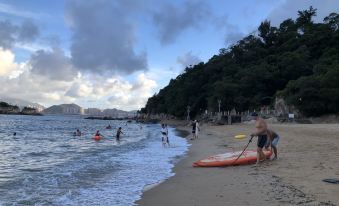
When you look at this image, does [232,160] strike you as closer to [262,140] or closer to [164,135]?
[262,140]

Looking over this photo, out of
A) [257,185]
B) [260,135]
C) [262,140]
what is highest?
[260,135]

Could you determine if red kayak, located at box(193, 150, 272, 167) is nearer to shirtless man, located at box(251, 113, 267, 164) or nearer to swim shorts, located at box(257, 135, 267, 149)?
shirtless man, located at box(251, 113, 267, 164)

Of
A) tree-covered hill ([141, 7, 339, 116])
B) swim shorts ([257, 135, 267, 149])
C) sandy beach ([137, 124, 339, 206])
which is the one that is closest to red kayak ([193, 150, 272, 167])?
sandy beach ([137, 124, 339, 206])

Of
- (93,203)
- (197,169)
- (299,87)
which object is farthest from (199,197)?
(299,87)

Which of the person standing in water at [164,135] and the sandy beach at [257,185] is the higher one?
the person standing in water at [164,135]

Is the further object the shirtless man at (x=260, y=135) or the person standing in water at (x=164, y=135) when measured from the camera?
the person standing in water at (x=164, y=135)

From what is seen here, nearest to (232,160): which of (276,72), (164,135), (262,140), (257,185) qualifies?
(262,140)

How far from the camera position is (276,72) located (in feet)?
302

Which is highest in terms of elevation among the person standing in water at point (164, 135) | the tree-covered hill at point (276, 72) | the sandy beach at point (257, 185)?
the tree-covered hill at point (276, 72)

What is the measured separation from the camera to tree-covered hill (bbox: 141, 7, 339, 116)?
6306cm

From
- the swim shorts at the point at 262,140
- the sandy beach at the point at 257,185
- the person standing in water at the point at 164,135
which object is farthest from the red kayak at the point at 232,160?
the person standing in water at the point at 164,135

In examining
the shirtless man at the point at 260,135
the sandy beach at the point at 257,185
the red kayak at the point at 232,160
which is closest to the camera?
the sandy beach at the point at 257,185

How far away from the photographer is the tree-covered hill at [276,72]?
63.1 metres

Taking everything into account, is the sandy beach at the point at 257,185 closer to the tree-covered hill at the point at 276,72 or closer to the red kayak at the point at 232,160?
the red kayak at the point at 232,160
